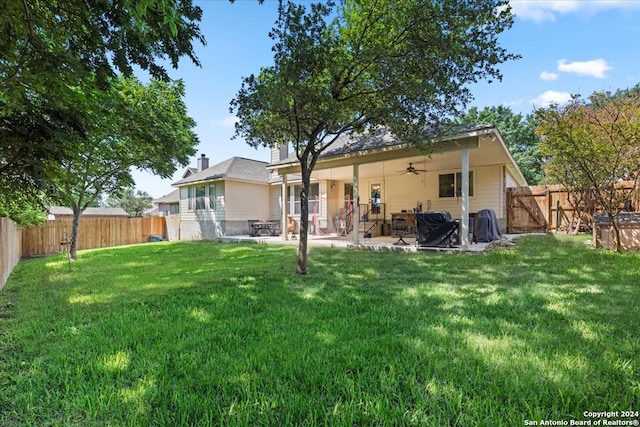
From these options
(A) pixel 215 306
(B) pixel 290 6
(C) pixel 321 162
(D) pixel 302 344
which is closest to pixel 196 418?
(D) pixel 302 344

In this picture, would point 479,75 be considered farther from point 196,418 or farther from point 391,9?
point 196,418

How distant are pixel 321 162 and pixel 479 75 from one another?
6.09m

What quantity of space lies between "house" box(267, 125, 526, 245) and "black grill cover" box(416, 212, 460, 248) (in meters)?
0.35

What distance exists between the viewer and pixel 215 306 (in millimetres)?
4047

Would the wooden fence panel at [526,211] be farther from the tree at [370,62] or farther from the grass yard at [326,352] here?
the tree at [370,62]

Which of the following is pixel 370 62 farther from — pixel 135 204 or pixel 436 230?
pixel 135 204

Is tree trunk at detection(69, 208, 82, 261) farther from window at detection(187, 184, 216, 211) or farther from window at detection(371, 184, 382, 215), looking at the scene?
window at detection(371, 184, 382, 215)

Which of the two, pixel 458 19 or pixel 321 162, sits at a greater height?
pixel 458 19

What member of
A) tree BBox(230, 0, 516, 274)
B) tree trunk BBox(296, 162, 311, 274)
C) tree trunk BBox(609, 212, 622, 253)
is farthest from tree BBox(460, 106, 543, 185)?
tree trunk BBox(296, 162, 311, 274)

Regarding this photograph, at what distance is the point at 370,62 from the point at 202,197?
46.9 ft

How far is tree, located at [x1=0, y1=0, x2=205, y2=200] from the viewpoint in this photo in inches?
110

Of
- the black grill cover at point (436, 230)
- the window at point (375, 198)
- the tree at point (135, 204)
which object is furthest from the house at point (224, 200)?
Result: the tree at point (135, 204)

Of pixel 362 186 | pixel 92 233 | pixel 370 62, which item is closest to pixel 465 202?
pixel 370 62

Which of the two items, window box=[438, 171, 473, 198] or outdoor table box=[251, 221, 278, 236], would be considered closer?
window box=[438, 171, 473, 198]
